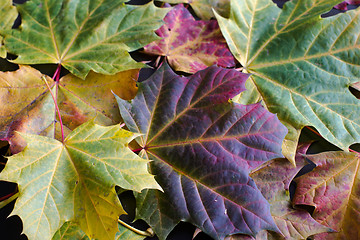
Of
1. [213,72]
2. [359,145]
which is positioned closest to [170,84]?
[213,72]

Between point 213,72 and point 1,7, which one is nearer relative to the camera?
point 213,72

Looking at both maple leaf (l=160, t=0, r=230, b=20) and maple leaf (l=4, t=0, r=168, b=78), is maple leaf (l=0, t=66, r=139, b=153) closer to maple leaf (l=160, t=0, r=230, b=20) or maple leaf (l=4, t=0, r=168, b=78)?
maple leaf (l=4, t=0, r=168, b=78)

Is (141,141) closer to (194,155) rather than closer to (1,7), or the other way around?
(194,155)

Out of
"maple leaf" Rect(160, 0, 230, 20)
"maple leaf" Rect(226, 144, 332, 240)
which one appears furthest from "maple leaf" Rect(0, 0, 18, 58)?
"maple leaf" Rect(226, 144, 332, 240)

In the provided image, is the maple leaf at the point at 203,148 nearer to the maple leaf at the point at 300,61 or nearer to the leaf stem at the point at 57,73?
the maple leaf at the point at 300,61

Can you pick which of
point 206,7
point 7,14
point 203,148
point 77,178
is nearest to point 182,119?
point 203,148

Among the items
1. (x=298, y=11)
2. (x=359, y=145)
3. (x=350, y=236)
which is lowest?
(x=350, y=236)

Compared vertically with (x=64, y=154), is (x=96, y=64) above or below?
above
